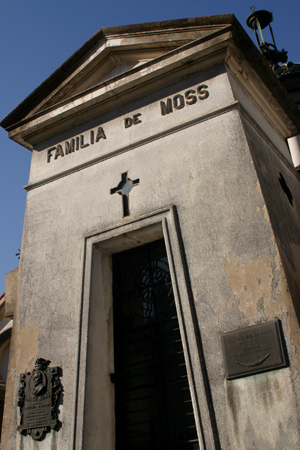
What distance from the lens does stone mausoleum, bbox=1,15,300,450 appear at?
446 centimetres

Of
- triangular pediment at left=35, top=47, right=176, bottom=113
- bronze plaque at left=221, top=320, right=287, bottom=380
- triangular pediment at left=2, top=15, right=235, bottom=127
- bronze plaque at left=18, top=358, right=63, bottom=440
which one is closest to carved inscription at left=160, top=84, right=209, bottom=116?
triangular pediment at left=2, top=15, right=235, bottom=127

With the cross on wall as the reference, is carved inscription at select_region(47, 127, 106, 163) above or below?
above

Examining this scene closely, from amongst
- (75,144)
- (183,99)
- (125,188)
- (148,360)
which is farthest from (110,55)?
(148,360)

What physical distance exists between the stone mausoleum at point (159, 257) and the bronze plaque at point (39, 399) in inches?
0.8

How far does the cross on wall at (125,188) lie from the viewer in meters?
6.07

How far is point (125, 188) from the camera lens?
618 cm

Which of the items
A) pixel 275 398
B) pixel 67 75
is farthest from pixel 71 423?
pixel 67 75

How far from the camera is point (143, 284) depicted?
19.8 feet

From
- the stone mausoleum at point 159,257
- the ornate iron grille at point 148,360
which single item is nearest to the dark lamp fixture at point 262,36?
the stone mausoleum at point 159,257

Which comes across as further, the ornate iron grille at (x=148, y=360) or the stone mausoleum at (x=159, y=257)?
the ornate iron grille at (x=148, y=360)

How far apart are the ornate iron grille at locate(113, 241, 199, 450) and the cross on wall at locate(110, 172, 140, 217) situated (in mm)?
676

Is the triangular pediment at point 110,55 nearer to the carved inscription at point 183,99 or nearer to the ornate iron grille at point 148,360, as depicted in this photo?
the carved inscription at point 183,99

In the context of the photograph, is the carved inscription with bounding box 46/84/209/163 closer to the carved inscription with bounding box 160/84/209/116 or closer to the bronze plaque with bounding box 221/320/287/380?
the carved inscription with bounding box 160/84/209/116

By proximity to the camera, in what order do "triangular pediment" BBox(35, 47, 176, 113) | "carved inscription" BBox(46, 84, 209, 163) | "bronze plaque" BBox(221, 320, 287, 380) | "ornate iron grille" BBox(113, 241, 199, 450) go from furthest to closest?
"triangular pediment" BBox(35, 47, 176, 113)
"carved inscription" BBox(46, 84, 209, 163)
"ornate iron grille" BBox(113, 241, 199, 450)
"bronze plaque" BBox(221, 320, 287, 380)
